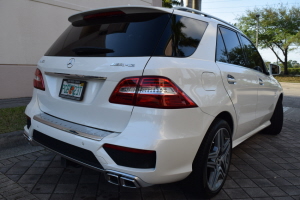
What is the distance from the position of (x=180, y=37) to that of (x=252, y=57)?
2060 mm

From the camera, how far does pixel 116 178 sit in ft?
6.77

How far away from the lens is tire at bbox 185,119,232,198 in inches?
93.5

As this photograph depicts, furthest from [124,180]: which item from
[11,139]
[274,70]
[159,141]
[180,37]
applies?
[274,70]

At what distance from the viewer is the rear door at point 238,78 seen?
9.37 ft

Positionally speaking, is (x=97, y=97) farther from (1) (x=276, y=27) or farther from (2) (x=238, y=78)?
(1) (x=276, y=27)

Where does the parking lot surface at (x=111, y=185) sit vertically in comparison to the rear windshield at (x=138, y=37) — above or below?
below

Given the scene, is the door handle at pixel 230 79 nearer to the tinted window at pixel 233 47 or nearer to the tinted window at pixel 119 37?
the tinted window at pixel 233 47

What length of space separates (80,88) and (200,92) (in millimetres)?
1003

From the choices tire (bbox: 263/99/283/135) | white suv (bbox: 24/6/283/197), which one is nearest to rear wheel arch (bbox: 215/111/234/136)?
white suv (bbox: 24/6/283/197)

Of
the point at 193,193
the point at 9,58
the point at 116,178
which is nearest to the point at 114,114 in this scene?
the point at 116,178

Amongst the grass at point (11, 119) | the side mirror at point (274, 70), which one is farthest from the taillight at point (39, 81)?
the side mirror at point (274, 70)

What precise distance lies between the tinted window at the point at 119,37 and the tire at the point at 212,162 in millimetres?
940

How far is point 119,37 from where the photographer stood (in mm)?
2346

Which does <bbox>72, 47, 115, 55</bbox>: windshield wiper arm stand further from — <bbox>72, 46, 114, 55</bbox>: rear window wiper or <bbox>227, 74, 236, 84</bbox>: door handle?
<bbox>227, 74, 236, 84</bbox>: door handle
